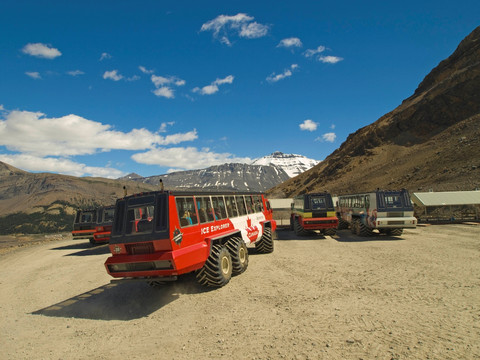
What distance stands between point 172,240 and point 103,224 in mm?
12915

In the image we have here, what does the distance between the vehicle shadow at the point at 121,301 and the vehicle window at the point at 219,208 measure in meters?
2.03

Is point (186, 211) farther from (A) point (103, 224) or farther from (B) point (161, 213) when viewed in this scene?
(A) point (103, 224)

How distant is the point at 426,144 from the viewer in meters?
62.4

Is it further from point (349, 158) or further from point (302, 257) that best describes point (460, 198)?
point (349, 158)

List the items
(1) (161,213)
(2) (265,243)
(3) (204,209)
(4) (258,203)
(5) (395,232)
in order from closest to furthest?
(1) (161,213)
(3) (204,209)
(2) (265,243)
(4) (258,203)
(5) (395,232)

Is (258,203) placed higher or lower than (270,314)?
higher

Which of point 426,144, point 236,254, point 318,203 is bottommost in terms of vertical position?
point 236,254

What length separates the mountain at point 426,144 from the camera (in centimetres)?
4481

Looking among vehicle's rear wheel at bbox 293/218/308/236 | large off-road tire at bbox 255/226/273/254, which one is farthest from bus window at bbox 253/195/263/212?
vehicle's rear wheel at bbox 293/218/308/236

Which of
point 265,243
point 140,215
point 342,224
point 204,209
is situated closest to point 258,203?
point 265,243

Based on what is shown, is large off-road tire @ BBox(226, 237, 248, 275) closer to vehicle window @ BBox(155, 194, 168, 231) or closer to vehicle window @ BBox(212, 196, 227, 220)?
vehicle window @ BBox(212, 196, 227, 220)

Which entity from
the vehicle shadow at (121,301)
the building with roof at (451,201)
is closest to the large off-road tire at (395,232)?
the building with roof at (451,201)

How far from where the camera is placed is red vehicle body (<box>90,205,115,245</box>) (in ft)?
55.9

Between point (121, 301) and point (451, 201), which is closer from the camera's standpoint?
point (121, 301)
